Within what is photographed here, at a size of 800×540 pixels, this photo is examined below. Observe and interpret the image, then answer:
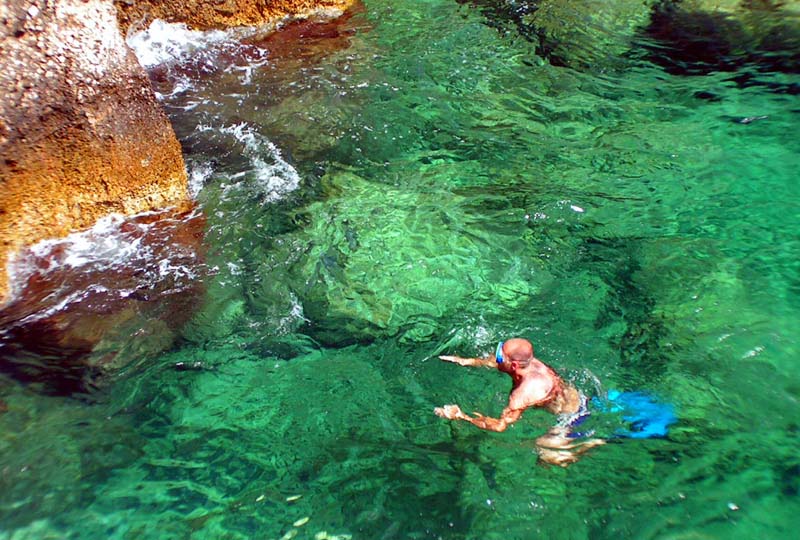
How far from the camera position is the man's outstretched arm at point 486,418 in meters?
3.79

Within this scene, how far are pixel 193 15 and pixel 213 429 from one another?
584cm

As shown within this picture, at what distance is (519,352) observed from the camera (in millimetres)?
3871

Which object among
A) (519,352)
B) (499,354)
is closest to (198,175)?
(499,354)

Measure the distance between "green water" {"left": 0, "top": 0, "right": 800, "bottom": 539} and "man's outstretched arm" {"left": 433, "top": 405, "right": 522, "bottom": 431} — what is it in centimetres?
7

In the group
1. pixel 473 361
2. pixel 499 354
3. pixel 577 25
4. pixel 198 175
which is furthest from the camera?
pixel 577 25

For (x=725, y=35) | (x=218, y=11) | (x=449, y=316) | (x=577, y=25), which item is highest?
(x=218, y=11)

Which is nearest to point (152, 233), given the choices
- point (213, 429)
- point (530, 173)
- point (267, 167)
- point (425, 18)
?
point (267, 167)

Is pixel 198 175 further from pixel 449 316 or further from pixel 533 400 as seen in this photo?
pixel 533 400

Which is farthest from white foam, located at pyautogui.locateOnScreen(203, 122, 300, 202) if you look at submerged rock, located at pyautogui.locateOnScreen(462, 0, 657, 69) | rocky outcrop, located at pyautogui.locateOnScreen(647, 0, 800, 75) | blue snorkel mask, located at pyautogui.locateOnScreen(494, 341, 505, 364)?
rocky outcrop, located at pyautogui.locateOnScreen(647, 0, 800, 75)

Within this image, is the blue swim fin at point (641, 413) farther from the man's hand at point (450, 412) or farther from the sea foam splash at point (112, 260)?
the sea foam splash at point (112, 260)

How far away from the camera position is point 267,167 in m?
5.95

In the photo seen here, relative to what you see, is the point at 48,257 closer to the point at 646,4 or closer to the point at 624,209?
the point at 624,209

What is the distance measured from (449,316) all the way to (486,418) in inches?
37.8

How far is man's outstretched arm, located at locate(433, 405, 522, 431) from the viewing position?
3785mm
